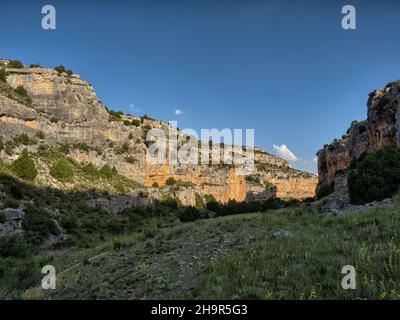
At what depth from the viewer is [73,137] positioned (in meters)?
59.3

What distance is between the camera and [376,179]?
27672 mm

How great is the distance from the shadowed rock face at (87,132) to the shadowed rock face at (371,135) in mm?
27796

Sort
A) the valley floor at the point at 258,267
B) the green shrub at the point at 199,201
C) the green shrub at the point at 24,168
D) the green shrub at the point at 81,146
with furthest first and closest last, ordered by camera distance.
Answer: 1. the green shrub at the point at 199,201
2. the green shrub at the point at 81,146
3. the green shrub at the point at 24,168
4. the valley floor at the point at 258,267

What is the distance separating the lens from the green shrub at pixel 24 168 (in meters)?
40.8

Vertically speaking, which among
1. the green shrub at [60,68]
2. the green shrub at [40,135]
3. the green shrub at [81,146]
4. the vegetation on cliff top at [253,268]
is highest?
the green shrub at [60,68]

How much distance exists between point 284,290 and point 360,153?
47.7 m

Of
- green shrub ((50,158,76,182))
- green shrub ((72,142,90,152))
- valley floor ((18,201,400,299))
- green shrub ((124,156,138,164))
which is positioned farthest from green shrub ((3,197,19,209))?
green shrub ((124,156,138,164))

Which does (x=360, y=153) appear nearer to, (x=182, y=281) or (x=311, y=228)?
(x=311, y=228)

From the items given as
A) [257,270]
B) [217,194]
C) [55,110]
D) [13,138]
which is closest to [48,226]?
[13,138]

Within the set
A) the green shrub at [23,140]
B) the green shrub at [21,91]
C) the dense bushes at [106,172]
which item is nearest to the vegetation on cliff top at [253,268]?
the green shrub at [23,140]

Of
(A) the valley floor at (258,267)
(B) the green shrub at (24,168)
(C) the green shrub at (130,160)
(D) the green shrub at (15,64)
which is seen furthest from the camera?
(D) the green shrub at (15,64)

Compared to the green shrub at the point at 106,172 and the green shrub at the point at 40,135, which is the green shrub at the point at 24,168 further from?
the green shrub at the point at 106,172

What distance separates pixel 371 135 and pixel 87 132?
4536 centimetres

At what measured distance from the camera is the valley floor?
7.26 meters
